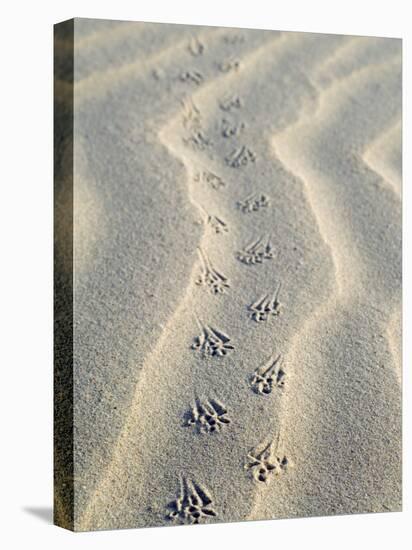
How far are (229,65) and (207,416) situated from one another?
1.18 metres

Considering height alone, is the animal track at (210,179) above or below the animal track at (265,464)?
above

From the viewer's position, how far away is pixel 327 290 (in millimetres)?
3389

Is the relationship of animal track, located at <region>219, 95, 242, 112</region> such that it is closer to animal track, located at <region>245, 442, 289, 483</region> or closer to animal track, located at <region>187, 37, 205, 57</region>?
animal track, located at <region>187, 37, 205, 57</region>

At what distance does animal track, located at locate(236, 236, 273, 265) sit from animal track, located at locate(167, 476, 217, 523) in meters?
0.68

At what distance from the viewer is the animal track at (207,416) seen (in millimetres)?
3125

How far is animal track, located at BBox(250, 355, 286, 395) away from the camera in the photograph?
3.21 m

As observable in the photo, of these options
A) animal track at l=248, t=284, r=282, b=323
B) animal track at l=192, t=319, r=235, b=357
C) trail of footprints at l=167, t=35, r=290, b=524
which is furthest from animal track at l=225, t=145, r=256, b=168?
animal track at l=192, t=319, r=235, b=357

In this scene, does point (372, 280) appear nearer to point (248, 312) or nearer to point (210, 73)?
point (248, 312)

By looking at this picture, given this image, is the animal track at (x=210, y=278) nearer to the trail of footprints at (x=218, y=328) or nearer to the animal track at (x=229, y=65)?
the trail of footprints at (x=218, y=328)

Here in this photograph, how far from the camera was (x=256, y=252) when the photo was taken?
11.1 ft

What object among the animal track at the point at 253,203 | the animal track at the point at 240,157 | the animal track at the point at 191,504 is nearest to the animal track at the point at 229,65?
the animal track at the point at 240,157

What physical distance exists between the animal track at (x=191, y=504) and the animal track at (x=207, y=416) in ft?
0.49

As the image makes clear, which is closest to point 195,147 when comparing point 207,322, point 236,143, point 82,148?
point 236,143

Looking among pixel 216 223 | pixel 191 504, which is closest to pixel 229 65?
pixel 216 223
